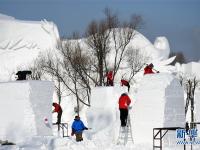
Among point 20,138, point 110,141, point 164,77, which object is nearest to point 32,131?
point 20,138

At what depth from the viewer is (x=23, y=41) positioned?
143 feet

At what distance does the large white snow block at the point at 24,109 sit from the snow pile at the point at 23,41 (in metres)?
23.8

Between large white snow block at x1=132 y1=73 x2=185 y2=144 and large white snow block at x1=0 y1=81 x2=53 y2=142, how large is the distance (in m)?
3.78

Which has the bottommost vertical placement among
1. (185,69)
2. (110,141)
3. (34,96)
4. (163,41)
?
(110,141)

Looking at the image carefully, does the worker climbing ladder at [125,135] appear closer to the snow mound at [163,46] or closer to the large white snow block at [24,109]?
the large white snow block at [24,109]

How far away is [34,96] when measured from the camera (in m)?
18.8

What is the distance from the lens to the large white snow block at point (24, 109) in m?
18.5

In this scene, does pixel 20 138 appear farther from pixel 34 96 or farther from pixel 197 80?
pixel 197 80

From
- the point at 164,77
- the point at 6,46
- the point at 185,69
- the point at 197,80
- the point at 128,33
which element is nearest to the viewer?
the point at 164,77

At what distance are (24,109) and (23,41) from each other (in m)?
25.9

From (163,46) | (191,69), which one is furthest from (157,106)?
(163,46)

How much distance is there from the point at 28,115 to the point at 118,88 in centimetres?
622

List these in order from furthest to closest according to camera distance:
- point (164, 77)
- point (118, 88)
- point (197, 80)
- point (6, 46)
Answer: point (197, 80), point (6, 46), point (118, 88), point (164, 77)

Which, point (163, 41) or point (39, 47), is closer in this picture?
point (39, 47)
